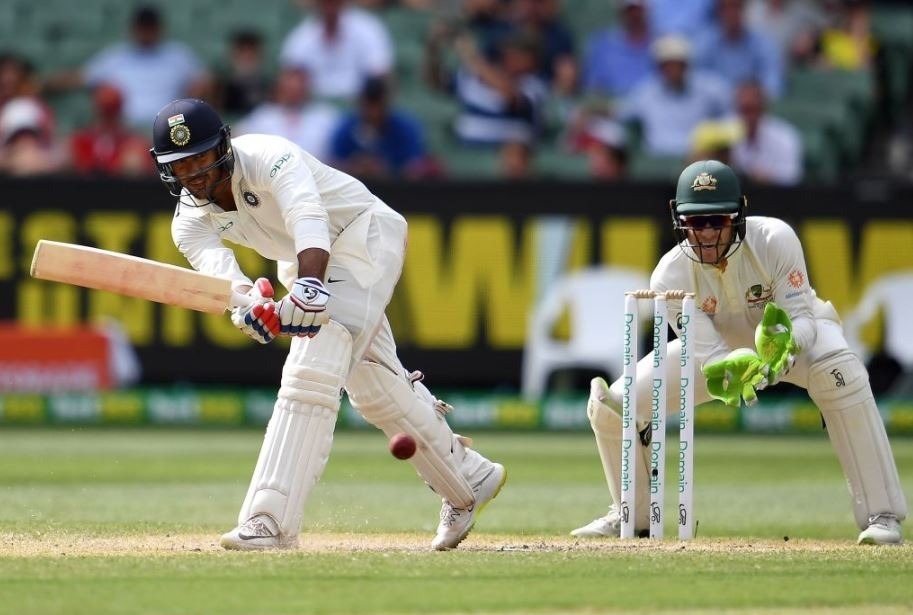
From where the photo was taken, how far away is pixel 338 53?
11.8 m

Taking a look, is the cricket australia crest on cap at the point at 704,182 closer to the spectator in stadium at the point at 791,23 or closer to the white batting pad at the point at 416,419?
the white batting pad at the point at 416,419

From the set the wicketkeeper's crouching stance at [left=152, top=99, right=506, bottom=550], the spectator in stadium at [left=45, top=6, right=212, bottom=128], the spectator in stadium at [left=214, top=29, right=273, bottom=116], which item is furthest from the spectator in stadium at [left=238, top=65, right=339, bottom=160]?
the wicketkeeper's crouching stance at [left=152, top=99, right=506, bottom=550]

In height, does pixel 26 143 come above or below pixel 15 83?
below

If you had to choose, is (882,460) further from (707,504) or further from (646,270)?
(646,270)

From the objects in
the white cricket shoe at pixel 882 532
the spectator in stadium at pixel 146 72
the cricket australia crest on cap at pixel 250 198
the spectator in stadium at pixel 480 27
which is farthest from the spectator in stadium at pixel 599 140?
the cricket australia crest on cap at pixel 250 198

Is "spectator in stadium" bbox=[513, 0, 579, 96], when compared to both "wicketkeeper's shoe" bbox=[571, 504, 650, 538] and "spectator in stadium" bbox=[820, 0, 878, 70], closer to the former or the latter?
"spectator in stadium" bbox=[820, 0, 878, 70]

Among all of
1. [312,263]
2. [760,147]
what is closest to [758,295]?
[312,263]

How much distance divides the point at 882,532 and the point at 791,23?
778cm

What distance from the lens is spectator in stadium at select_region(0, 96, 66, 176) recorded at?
10.9 metres

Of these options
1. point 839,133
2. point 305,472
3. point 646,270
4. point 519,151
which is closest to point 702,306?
point 305,472

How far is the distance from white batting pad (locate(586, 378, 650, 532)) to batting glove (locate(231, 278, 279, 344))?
125 cm

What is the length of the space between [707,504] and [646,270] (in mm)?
3444

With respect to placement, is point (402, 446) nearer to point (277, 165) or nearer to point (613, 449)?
point (277, 165)

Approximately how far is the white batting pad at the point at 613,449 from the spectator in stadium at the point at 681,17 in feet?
23.2
